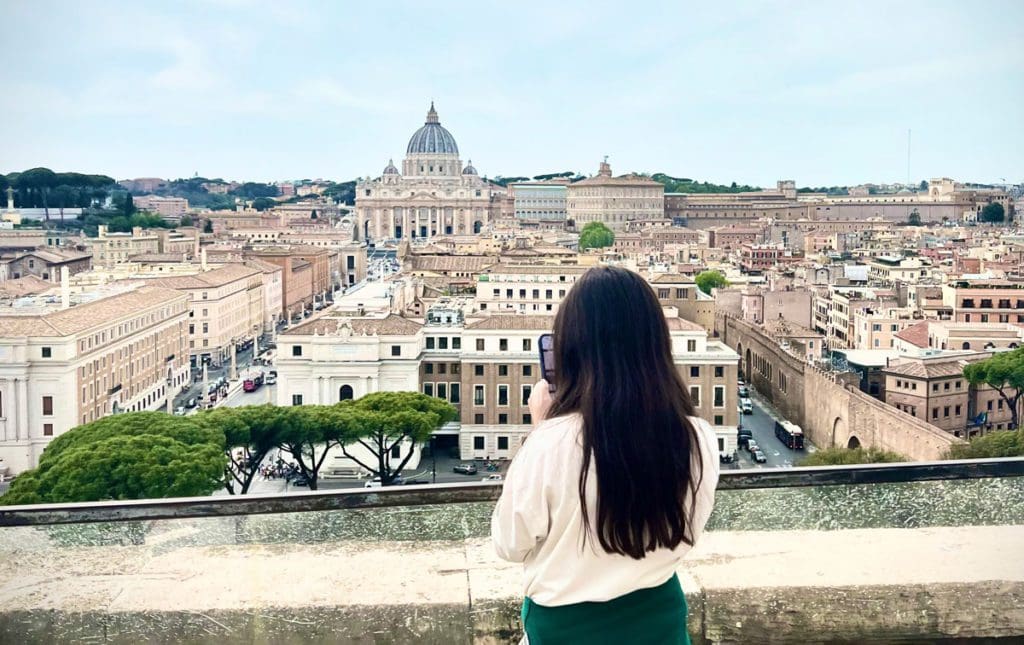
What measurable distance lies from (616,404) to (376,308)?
48.1 ft

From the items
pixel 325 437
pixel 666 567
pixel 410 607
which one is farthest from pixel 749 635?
pixel 325 437

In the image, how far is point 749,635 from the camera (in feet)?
7.47

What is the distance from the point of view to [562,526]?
1.31 metres

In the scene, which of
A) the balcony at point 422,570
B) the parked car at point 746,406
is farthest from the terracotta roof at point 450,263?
the balcony at point 422,570

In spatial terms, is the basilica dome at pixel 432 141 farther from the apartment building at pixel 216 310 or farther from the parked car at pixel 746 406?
the parked car at pixel 746 406

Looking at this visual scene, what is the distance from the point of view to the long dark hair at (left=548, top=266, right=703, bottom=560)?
4.25 feet

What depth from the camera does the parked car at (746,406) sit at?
16.2 metres

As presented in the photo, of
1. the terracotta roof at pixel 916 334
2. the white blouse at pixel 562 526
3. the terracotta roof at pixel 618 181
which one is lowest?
the terracotta roof at pixel 916 334

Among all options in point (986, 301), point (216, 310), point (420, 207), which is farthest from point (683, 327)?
point (420, 207)

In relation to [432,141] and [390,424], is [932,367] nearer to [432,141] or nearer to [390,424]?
[390,424]

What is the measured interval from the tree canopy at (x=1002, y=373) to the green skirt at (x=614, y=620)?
12.6 meters

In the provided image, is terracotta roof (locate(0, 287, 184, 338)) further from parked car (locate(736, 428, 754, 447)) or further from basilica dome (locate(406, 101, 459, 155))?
basilica dome (locate(406, 101, 459, 155))

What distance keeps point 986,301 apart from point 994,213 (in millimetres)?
35574

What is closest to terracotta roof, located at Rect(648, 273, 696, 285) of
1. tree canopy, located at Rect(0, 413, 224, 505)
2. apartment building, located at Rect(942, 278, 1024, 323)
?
apartment building, located at Rect(942, 278, 1024, 323)
